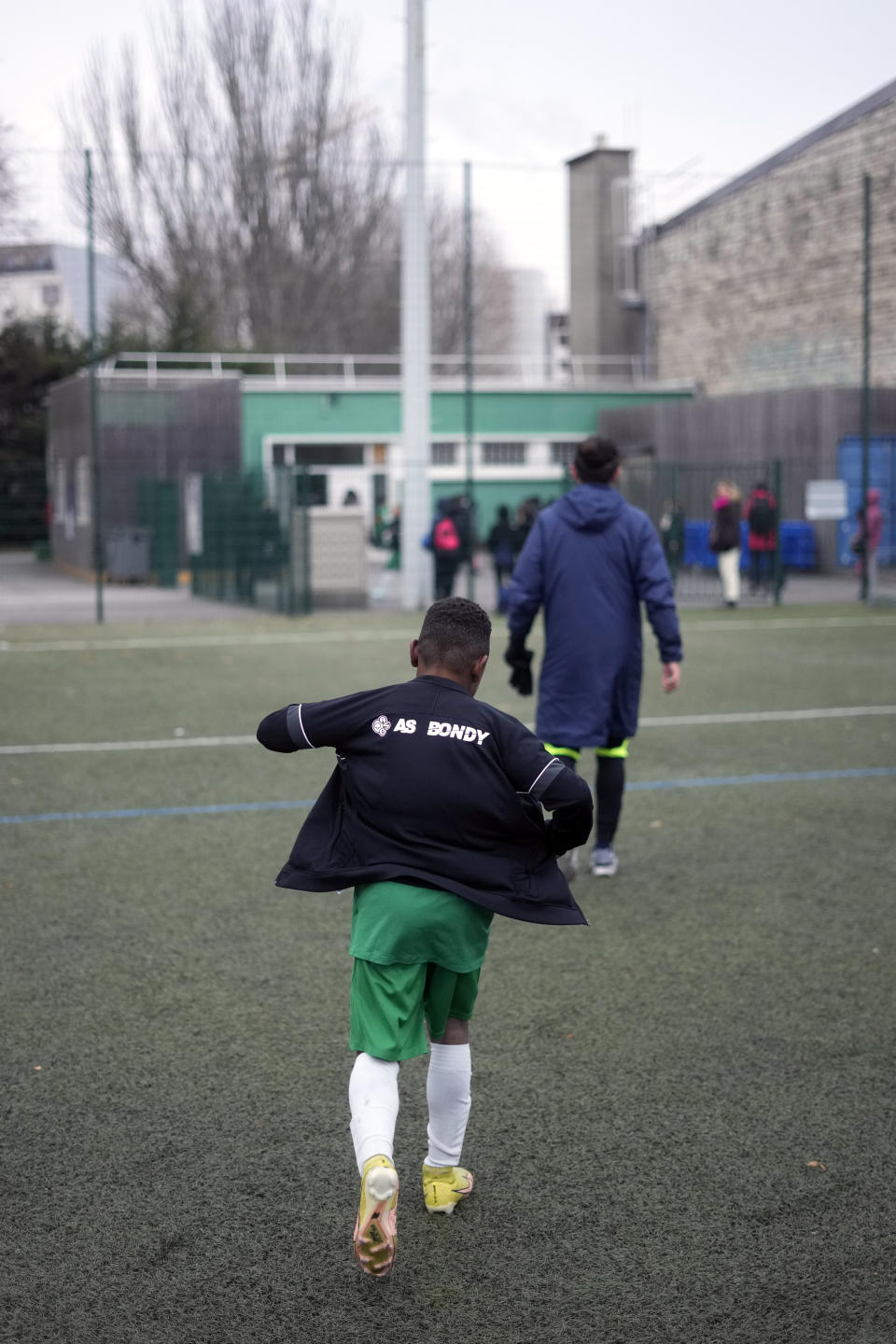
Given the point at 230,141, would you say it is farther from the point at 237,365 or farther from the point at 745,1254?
the point at 745,1254

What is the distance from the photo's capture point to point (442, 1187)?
337 cm

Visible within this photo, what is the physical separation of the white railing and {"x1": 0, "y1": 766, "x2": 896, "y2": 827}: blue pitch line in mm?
23783

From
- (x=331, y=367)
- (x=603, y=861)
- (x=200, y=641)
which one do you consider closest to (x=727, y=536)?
(x=200, y=641)

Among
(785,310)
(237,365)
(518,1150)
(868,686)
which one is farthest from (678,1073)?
(237,365)

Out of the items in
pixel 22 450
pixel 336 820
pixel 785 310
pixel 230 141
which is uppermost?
pixel 230 141

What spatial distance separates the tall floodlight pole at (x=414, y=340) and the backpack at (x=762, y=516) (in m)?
4.93

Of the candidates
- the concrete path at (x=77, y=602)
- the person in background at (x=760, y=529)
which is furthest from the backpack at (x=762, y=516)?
the concrete path at (x=77, y=602)

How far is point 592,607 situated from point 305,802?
8.25 ft

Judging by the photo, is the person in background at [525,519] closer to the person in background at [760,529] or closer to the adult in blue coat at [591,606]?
the person in background at [760,529]

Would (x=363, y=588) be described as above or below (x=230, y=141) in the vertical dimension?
below

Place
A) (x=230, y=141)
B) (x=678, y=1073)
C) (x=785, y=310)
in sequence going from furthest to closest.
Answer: (x=230, y=141)
(x=785, y=310)
(x=678, y=1073)

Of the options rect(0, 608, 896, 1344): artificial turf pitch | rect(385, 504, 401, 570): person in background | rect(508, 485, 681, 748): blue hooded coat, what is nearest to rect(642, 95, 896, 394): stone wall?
rect(385, 504, 401, 570): person in background

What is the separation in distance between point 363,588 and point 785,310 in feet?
55.3

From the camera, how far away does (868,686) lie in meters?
12.1
